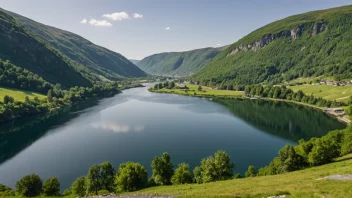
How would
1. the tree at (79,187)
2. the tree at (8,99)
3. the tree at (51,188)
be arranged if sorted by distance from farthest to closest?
the tree at (8,99), the tree at (79,187), the tree at (51,188)


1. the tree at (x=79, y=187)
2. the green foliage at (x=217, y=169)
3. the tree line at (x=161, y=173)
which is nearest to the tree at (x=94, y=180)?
the tree line at (x=161, y=173)

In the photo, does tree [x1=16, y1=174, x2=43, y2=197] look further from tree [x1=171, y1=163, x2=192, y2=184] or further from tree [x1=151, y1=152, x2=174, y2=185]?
tree [x1=171, y1=163, x2=192, y2=184]

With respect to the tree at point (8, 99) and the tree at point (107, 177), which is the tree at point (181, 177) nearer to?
the tree at point (107, 177)

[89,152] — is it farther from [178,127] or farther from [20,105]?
[20,105]

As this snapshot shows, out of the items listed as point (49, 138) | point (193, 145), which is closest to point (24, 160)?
point (49, 138)

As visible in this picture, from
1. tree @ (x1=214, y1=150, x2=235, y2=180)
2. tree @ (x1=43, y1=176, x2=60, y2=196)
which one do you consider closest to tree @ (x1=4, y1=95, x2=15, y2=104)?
tree @ (x1=43, y1=176, x2=60, y2=196)

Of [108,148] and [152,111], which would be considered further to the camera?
[152,111]

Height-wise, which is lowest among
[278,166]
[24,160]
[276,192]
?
[24,160]

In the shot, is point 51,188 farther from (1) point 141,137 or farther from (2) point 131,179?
(1) point 141,137
